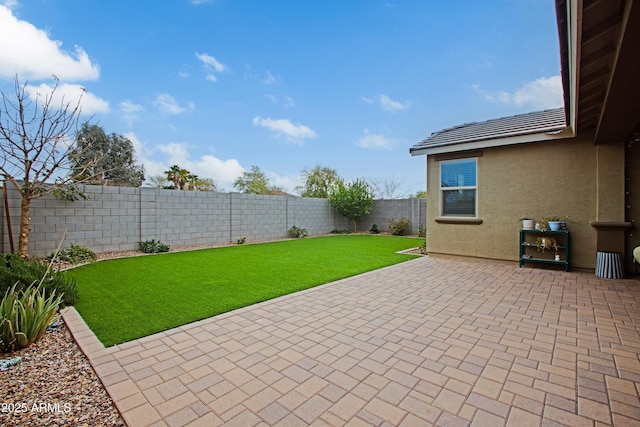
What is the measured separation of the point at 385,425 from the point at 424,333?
1.55 meters

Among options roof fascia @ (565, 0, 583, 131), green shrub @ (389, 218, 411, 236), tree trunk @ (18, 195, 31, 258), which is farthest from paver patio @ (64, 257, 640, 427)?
green shrub @ (389, 218, 411, 236)

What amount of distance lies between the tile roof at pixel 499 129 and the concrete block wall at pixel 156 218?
6.43 m

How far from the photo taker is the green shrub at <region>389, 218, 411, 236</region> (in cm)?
1455

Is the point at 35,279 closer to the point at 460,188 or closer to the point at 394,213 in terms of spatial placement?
the point at 460,188

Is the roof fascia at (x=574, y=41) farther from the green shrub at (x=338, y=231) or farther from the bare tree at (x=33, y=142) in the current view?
the green shrub at (x=338, y=231)

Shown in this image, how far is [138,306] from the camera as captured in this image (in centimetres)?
396

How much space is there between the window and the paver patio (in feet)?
12.2

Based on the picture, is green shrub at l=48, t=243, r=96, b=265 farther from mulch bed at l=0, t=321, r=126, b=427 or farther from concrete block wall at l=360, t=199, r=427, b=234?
concrete block wall at l=360, t=199, r=427, b=234

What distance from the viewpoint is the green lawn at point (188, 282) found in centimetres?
353

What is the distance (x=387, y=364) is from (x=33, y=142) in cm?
835

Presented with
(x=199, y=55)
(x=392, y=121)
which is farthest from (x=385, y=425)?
(x=392, y=121)

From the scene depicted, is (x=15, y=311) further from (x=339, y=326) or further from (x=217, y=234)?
(x=217, y=234)

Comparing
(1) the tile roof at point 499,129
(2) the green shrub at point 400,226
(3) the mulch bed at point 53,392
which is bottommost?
(3) the mulch bed at point 53,392

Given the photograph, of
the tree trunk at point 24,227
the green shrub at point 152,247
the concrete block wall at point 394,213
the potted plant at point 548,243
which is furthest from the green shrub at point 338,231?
the tree trunk at point 24,227
